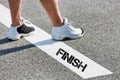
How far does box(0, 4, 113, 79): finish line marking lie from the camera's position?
4.34 m

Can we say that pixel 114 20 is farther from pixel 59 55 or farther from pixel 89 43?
pixel 59 55

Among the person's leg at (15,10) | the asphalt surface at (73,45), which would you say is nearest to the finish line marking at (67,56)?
the asphalt surface at (73,45)

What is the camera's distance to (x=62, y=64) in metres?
4.57

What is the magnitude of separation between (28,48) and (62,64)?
0.64 meters

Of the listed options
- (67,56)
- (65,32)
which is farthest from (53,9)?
(67,56)

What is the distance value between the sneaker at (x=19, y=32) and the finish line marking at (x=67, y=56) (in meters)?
0.07

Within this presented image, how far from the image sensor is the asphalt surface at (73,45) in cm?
436

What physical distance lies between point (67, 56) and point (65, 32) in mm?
511

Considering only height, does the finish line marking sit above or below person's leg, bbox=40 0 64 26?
below

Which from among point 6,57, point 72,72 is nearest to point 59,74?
point 72,72

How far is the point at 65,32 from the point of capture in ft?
17.0

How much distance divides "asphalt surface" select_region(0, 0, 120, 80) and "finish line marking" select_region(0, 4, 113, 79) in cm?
A: 7

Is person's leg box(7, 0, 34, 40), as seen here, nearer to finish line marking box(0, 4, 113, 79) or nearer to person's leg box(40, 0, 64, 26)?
finish line marking box(0, 4, 113, 79)

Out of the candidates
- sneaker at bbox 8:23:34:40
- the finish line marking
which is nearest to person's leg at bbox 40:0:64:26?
the finish line marking
